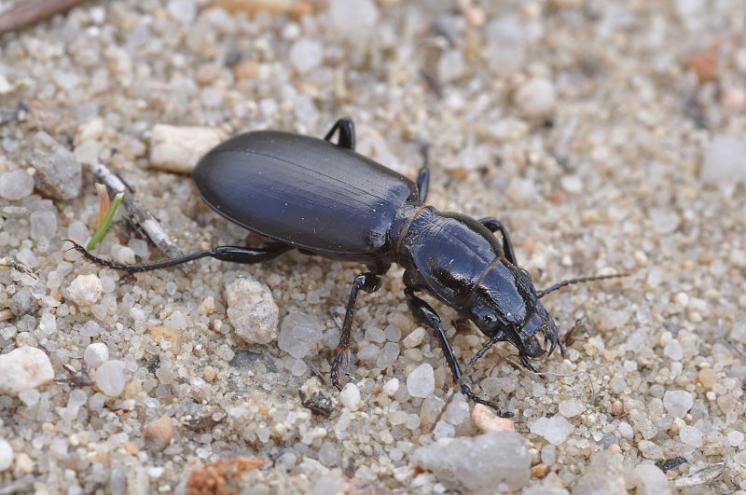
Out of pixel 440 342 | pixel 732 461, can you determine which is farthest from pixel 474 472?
pixel 732 461

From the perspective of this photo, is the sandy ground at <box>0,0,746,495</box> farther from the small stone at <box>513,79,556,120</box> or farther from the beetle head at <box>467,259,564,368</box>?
the beetle head at <box>467,259,564,368</box>

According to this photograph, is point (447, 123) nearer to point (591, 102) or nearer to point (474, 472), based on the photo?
point (591, 102)

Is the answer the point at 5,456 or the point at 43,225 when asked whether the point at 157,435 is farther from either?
A: the point at 43,225

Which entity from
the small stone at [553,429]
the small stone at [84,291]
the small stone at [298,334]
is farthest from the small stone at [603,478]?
the small stone at [84,291]


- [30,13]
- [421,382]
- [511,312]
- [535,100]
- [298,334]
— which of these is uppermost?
[535,100]

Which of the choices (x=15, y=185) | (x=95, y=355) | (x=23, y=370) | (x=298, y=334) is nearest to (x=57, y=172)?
(x=15, y=185)

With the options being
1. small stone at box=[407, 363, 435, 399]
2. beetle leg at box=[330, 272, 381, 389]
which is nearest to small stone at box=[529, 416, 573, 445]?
small stone at box=[407, 363, 435, 399]

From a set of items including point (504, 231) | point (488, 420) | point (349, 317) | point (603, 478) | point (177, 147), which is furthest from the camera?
point (177, 147)
